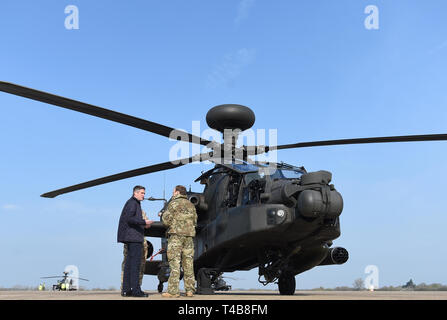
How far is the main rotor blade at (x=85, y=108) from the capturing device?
7.56m

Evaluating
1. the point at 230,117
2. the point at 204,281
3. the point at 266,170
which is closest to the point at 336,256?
the point at 266,170

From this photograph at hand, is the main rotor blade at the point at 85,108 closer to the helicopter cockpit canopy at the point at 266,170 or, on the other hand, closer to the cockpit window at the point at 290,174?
the helicopter cockpit canopy at the point at 266,170

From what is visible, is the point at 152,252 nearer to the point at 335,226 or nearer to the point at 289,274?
the point at 289,274

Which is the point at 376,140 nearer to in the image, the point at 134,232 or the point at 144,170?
the point at 134,232

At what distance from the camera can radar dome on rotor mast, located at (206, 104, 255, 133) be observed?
10500 millimetres

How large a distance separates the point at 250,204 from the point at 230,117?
2174 millimetres

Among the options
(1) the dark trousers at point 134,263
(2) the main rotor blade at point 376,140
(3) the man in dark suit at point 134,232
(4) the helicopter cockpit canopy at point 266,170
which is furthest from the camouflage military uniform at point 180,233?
(2) the main rotor blade at point 376,140

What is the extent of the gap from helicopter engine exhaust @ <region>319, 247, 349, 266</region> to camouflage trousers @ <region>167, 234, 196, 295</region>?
407 cm

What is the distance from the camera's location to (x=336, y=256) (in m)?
10.8

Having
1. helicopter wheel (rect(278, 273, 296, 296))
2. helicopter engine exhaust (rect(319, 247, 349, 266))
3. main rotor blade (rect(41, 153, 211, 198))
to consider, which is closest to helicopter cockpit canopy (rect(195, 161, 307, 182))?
main rotor blade (rect(41, 153, 211, 198))

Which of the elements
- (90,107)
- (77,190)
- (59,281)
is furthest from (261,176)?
(59,281)

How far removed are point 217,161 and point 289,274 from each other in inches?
121

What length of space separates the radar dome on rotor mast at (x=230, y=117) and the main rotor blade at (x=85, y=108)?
1440mm
